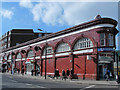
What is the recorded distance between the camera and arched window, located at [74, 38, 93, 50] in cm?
2762

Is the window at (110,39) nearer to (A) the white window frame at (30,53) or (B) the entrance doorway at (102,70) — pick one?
(B) the entrance doorway at (102,70)

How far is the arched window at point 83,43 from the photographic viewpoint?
90.6ft

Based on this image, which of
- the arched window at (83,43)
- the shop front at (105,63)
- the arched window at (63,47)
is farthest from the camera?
the arched window at (63,47)

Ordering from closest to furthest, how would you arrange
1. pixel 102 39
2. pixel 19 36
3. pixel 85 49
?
1. pixel 102 39
2. pixel 85 49
3. pixel 19 36

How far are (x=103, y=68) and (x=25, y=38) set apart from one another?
173ft

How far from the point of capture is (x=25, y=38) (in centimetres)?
7381

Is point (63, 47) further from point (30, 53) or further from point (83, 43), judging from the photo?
point (30, 53)

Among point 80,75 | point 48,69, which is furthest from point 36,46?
point 80,75

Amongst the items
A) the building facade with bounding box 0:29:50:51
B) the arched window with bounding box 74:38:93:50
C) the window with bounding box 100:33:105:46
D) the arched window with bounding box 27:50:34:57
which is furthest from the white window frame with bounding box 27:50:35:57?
the building facade with bounding box 0:29:50:51

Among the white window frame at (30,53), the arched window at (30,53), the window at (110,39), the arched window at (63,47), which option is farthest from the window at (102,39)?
the arched window at (30,53)

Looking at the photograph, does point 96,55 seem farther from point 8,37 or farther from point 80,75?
point 8,37

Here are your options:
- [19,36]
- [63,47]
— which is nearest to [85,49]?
[63,47]

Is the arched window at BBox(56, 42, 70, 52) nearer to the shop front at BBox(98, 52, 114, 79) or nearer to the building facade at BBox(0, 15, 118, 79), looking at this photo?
the building facade at BBox(0, 15, 118, 79)

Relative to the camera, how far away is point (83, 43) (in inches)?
1131
